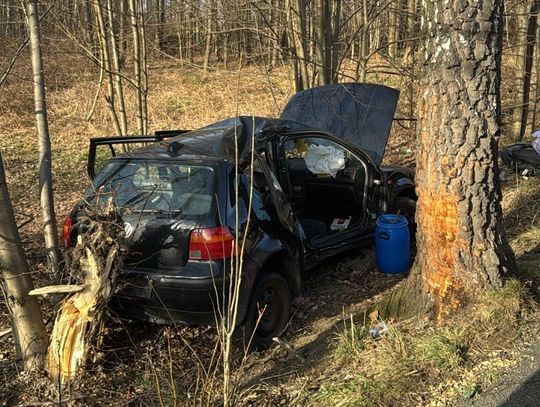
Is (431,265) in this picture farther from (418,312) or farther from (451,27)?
(451,27)

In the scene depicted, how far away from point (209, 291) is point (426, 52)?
232 centimetres

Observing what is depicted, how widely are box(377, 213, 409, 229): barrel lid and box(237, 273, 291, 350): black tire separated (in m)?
1.38

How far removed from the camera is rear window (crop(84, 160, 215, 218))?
3.85 meters

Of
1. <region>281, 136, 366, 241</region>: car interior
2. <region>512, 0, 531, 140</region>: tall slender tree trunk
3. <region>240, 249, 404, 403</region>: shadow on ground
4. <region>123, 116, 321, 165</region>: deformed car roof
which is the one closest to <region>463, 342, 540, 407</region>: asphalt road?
<region>240, 249, 404, 403</region>: shadow on ground

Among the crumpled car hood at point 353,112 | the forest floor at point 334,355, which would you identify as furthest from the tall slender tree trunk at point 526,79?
the forest floor at point 334,355

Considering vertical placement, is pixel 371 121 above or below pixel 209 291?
above

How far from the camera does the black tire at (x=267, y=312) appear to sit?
12.9ft

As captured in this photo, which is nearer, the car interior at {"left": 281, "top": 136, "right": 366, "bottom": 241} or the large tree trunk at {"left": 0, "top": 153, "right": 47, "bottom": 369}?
the large tree trunk at {"left": 0, "top": 153, "right": 47, "bottom": 369}

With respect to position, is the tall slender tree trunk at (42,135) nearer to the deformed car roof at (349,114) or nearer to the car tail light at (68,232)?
the car tail light at (68,232)

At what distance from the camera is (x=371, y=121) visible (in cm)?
654

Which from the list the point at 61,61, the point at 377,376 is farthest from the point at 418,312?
the point at 61,61

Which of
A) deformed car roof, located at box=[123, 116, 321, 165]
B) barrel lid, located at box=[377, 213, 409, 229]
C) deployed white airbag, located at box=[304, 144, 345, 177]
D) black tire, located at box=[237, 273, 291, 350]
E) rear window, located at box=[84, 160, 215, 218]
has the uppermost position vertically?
deformed car roof, located at box=[123, 116, 321, 165]

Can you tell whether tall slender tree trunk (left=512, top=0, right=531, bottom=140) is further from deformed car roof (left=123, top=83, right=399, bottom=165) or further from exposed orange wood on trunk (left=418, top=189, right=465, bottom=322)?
exposed orange wood on trunk (left=418, top=189, right=465, bottom=322)

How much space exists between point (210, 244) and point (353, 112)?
145 inches
